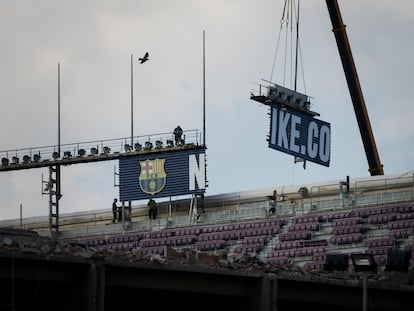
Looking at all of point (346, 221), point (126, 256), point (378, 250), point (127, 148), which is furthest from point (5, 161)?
point (126, 256)

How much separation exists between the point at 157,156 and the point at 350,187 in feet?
52.5

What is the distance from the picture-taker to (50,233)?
11712 centimetres

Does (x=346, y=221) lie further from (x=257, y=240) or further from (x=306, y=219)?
(x=257, y=240)

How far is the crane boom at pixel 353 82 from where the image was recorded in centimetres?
12544

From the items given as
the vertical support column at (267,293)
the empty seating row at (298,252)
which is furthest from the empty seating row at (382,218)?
the vertical support column at (267,293)

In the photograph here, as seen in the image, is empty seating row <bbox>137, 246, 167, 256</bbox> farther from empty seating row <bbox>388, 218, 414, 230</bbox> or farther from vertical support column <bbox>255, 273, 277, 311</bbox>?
vertical support column <bbox>255, 273, 277, 311</bbox>

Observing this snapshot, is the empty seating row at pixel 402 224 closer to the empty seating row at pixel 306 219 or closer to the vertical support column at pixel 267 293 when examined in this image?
the empty seating row at pixel 306 219

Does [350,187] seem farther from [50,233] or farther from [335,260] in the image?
[335,260]

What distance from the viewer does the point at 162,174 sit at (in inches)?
4454

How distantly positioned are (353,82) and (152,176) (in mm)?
23103

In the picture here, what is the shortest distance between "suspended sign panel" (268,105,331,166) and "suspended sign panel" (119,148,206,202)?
600cm

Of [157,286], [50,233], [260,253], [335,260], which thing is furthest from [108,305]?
[50,233]

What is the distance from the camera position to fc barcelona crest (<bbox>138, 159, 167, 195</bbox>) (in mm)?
Answer: 113250

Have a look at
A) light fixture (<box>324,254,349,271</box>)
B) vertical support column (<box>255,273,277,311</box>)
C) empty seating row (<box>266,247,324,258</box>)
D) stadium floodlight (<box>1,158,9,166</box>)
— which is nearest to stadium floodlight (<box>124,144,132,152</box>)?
Result: stadium floodlight (<box>1,158,9,166</box>)
